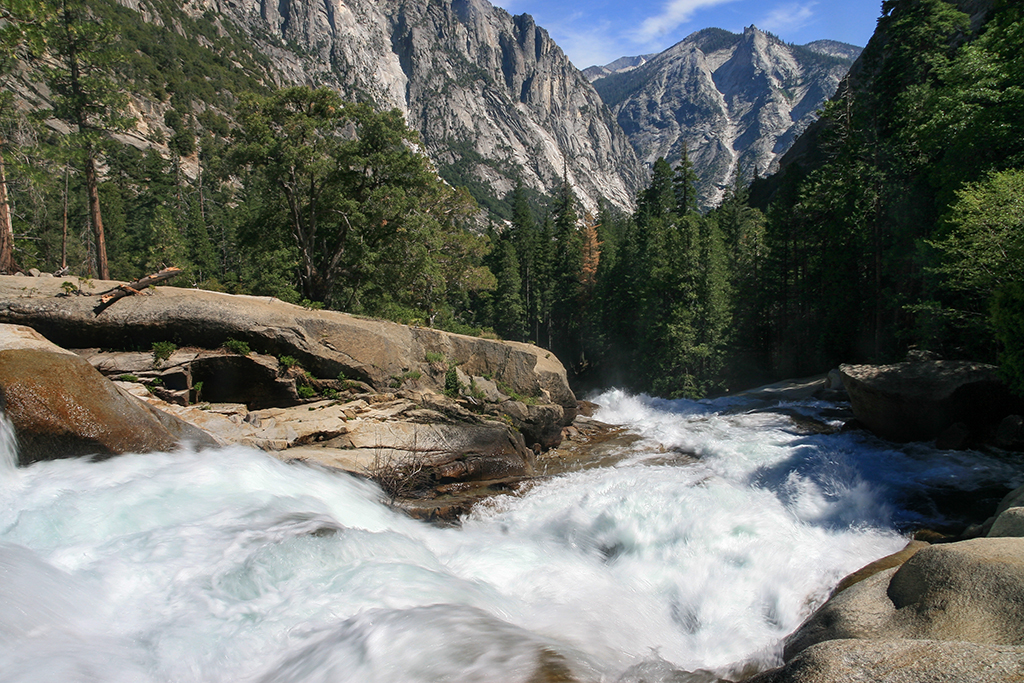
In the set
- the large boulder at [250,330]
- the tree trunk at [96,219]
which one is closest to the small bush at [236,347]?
the large boulder at [250,330]

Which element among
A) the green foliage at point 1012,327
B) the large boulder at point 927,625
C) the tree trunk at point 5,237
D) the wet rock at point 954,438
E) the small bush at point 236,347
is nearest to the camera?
the large boulder at point 927,625

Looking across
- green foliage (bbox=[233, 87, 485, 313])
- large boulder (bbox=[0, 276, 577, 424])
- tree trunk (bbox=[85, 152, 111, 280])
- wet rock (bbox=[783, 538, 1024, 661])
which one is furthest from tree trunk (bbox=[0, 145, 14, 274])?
wet rock (bbox=[783, 538, 1024, 661])

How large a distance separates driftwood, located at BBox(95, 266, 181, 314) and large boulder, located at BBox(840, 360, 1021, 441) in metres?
19.9

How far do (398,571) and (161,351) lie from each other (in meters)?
9.50

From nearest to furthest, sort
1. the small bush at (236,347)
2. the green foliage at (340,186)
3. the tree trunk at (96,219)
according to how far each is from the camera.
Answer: the small bush at (236,347) < the green foliage at (340,186) < the tree trunk at (96,219)

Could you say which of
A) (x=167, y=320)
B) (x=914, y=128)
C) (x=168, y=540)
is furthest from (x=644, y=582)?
(x=914, y=128)

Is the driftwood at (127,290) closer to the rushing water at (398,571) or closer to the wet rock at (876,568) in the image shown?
the rushing water at (398,571)

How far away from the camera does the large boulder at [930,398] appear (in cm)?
1397

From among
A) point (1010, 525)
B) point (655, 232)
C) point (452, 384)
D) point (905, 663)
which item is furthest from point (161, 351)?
point (655, 232)

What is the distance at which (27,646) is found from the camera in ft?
14.3

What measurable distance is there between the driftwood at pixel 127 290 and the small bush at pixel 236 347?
6.87 ft

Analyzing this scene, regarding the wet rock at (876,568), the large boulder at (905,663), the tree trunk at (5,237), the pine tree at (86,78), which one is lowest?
the wet rock at (876,568)

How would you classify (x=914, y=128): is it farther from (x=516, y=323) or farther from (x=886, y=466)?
(x=516, y=323)

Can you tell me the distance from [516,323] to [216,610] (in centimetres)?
4839
